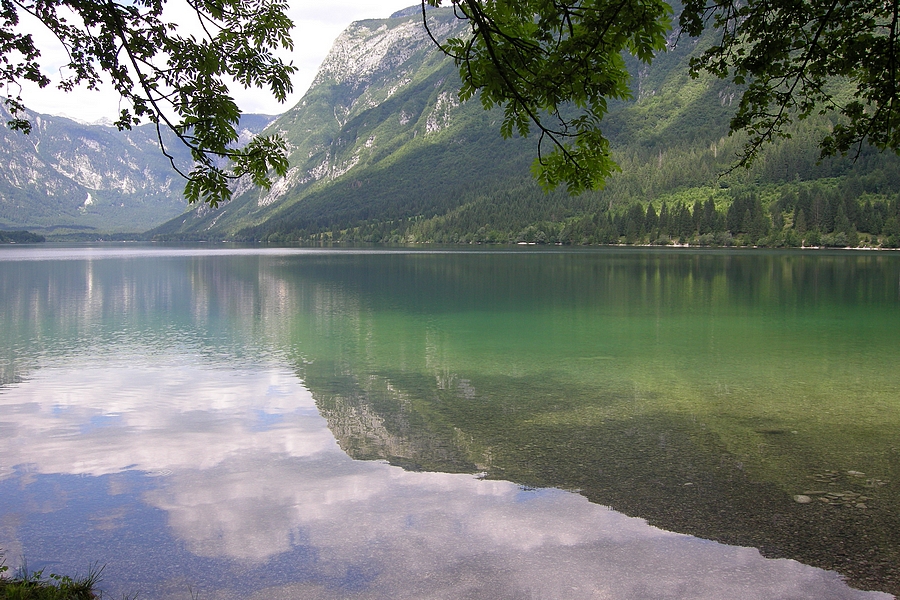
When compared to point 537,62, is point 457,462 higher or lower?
lower

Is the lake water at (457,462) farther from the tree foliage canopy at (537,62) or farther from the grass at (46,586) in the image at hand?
the tree foliage canopy at (537,62)

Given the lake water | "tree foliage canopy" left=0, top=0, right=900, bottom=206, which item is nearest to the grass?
the lake water

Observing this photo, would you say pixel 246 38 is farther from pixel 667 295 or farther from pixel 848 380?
pixel 667 295

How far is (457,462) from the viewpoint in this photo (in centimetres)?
1264

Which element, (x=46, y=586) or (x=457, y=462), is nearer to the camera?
(x=46, y=586)

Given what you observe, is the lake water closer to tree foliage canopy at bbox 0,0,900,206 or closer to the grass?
Result: the grass

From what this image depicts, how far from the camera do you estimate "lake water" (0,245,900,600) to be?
8.64 meters

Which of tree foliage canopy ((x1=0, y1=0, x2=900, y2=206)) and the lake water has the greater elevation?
tree foliage canopy ((x1=0, y1=0, x2=900, y2=206))

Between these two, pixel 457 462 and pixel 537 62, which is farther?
pixel 457 462

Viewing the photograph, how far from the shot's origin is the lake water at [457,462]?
8641mm

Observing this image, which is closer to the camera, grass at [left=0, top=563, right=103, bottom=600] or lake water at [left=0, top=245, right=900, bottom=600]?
grass at [left=0, top=563, right=103, bottom=600]

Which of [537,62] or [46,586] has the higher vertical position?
[537,62]

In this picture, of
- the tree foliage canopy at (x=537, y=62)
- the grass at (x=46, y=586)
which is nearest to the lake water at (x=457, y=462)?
the grass at (x=46, y=586)

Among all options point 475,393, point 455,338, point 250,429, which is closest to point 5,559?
point 250,429
